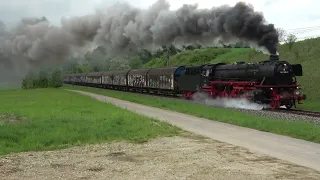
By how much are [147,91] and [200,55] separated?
48.0 metres

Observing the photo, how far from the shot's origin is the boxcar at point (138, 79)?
50.4 meters

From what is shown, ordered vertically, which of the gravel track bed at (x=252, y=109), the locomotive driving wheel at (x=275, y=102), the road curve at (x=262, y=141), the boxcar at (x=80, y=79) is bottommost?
the road curve at (x=262, y=141)

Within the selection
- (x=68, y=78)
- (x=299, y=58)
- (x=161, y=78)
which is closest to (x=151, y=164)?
(x=161, y=78)

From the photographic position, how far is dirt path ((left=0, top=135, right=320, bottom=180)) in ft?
30.0

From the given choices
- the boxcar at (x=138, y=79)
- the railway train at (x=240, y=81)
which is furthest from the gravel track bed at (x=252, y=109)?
the boxcar at (x=138, y=79)

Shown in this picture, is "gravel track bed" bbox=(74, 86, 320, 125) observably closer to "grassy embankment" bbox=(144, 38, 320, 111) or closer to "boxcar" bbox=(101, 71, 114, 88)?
"grassy embankment" bbox=(144, 38, 320, 111)

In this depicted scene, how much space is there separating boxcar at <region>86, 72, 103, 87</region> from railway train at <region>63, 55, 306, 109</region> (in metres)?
25.2

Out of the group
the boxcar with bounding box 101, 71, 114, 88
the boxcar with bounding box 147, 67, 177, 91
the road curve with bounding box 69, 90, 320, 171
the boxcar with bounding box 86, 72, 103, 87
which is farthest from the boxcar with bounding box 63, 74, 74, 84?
the road curve with bounding box 69, 90, 320, 171

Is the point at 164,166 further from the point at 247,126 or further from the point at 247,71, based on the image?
the point at 247,71

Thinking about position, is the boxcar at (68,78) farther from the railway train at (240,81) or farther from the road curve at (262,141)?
the road curve at (262,141)

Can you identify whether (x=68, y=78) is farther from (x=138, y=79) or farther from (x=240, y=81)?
(x=240, y=81)

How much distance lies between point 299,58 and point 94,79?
37.5 meters

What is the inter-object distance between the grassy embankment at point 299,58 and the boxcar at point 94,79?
22.4 m

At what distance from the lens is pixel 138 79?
52.4 m
